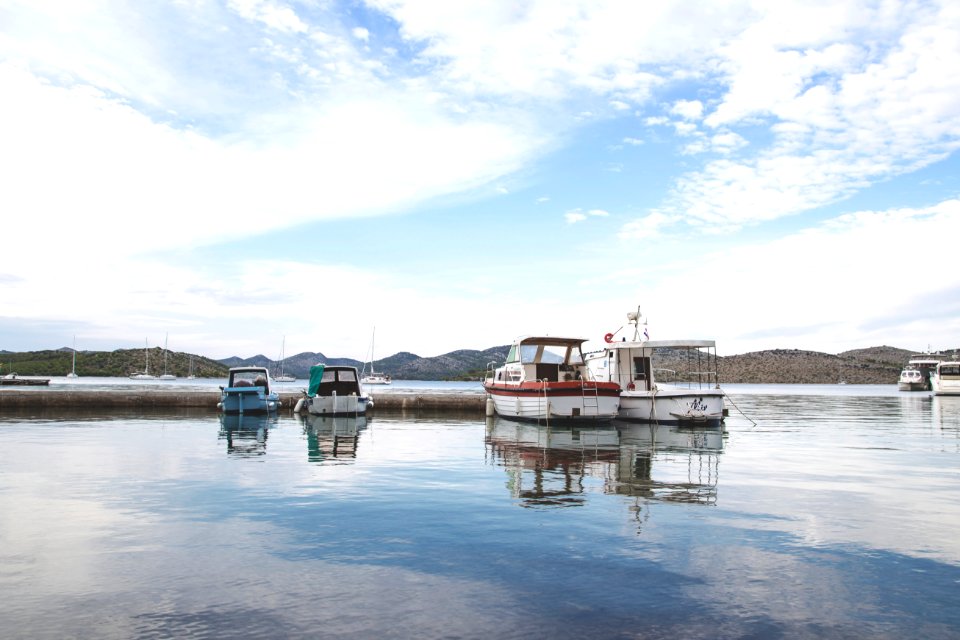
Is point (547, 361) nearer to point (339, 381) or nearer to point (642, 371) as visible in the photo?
point (642, 371)

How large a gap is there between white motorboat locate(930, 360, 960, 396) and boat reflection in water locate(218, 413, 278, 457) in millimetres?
77213

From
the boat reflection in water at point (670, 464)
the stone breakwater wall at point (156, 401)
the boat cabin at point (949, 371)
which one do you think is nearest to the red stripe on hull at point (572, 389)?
the boat reflection in water at point (670, 464)

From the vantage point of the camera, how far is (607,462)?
18906 mm

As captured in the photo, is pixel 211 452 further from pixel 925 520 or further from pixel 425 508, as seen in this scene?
pixel 925 520

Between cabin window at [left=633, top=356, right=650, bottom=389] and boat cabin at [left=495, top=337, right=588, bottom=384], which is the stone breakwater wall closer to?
boat cabin at [left=495, top=337, right=588, bottom=384]

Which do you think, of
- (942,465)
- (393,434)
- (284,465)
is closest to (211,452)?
(284,465)

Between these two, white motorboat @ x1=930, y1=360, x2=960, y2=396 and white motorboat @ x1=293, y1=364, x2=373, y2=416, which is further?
white motorboat @ x1=930, y1=360, x2=960, y2=396

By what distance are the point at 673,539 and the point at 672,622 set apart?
3460 mm

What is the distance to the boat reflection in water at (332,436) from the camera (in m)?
20.3

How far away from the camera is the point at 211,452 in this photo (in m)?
20.7

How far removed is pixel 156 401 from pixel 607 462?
102ft

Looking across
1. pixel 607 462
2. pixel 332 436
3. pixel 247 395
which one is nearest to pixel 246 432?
pixel 332 436

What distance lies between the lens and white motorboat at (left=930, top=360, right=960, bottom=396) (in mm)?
76188

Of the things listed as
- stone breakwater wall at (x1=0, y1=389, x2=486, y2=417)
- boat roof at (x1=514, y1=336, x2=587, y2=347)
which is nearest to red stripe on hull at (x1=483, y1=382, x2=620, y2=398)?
boat roof at (x1=514, y1=336, x2=587, y2=347)
